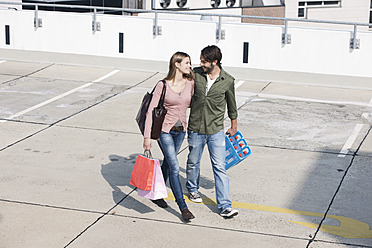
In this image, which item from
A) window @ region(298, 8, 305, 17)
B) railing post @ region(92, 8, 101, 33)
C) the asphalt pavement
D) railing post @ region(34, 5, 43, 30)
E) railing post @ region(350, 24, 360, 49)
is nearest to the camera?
the asphalt pavement

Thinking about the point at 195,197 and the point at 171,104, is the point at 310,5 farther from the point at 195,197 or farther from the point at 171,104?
the point at 171,104

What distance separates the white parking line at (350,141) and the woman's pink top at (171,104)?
3474 mm

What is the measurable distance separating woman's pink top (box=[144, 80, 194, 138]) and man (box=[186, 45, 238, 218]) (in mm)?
127

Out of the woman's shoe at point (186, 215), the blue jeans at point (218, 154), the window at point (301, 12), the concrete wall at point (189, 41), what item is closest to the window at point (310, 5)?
the window at point (301, 12)

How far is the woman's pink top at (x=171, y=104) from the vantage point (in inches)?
276

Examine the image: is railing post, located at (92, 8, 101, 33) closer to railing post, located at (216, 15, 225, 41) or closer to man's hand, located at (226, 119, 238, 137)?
railing post, located at (216, 15, 225, 41)

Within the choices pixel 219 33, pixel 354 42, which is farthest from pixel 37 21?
pixel 354 42

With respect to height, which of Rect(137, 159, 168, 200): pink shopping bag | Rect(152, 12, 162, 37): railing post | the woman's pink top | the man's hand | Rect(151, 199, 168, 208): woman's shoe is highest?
Rect(152, 12, 162, 37): railing post

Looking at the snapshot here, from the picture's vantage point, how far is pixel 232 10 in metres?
29.8

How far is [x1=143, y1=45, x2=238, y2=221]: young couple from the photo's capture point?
23.1 feet

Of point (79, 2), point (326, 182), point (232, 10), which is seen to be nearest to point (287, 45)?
point (326, 182)

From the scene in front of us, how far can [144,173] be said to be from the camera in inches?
279

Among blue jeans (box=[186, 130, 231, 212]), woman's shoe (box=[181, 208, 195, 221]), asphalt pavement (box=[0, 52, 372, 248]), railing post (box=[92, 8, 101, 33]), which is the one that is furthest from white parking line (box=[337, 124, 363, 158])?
railing post (box=[92, 8, 101, 33])

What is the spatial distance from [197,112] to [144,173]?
0.87 metres
